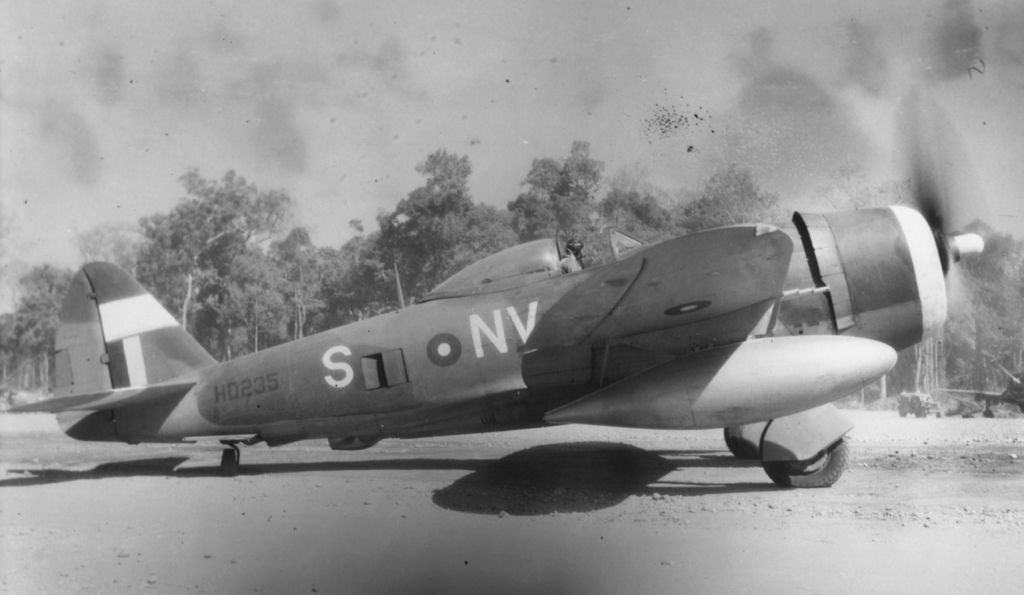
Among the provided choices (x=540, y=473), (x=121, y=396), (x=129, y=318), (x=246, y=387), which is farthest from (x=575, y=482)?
(x=129, y=318)

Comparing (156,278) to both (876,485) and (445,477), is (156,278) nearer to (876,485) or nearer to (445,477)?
(445,477)

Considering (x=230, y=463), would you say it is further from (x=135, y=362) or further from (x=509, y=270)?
(x=509, y=270)

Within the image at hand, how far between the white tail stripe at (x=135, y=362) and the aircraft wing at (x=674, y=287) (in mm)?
3627

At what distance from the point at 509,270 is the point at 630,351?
1089 millimetres

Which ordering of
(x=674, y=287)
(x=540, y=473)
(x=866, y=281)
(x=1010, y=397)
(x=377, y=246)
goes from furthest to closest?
1. (x=1010, y=397)
2. (x=377, y=246)
3. (x=540, y=473)
4. (x=866, y=281)
5. (x=674, y=287)

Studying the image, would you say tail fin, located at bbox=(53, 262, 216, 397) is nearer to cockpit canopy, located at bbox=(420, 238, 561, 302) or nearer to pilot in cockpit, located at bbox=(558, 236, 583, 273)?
cockpit canopy, located at bbox=(420, 238, 561, 302)

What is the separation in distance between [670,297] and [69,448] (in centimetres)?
765

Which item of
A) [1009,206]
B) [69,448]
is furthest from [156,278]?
[1009,206]

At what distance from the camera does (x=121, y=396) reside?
5309 millimetres

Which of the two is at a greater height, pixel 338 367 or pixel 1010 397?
pixel 338 367

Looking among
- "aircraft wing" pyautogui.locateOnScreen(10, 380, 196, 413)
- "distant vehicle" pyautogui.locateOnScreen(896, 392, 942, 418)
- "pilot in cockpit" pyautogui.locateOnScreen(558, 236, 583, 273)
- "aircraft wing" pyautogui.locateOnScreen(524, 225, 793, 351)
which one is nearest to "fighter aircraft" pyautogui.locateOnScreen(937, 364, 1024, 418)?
"distant vehicle" pyautogui.locateOnScreen(896, 392, 942, 418)

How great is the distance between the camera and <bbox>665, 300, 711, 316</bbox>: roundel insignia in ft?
13.8

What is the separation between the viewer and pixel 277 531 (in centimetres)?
411

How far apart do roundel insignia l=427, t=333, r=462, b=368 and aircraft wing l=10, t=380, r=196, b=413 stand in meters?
2.33
